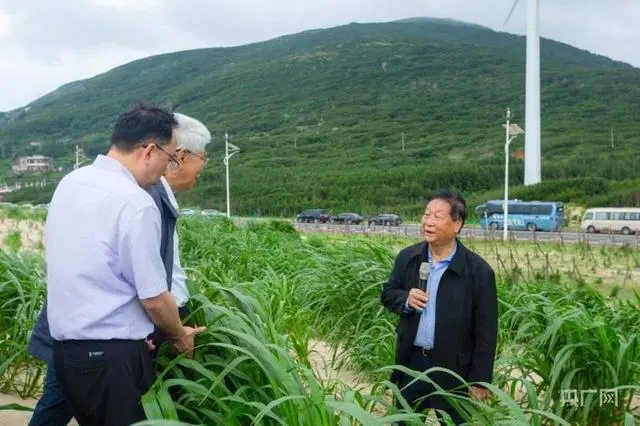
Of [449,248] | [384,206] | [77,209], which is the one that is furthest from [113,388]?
[384,206]

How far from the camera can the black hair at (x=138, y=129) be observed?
80.0 inches

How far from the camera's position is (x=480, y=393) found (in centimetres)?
259

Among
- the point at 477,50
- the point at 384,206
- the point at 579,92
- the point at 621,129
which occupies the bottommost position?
the point at 384,206

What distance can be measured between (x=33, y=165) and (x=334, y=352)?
3047 inches

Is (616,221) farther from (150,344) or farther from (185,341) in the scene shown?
(150,344)

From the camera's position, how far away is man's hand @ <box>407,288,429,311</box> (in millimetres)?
2623

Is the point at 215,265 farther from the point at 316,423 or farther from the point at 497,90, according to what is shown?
the point at 497,90

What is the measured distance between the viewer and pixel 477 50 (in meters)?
114

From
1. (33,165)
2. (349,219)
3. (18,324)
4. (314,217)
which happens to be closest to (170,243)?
(18,324)

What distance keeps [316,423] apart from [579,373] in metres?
1.87

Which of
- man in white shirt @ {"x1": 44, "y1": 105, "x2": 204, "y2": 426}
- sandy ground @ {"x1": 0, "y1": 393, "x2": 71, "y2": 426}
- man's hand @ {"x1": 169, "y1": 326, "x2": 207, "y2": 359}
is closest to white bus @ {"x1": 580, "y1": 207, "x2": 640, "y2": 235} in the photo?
sandy ground @ {"x1": 0, "y1": 393, "x2": 71, "y2": 426}

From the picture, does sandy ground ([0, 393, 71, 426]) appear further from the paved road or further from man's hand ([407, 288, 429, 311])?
the paved road

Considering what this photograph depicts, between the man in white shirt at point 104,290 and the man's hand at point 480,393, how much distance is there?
123cm

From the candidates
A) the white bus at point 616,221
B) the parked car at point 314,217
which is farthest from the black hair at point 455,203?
the parked car at point 314,217
